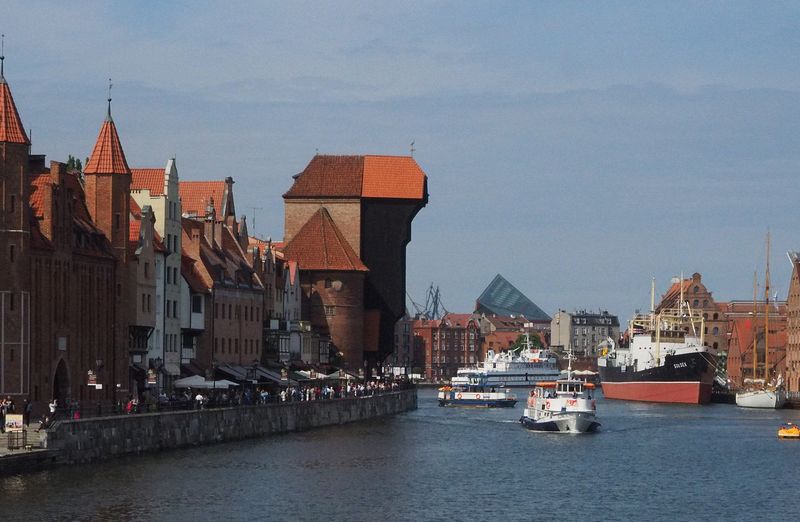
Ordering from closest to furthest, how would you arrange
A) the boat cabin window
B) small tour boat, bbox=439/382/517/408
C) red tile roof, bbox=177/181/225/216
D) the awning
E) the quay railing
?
the quay railing, the awning, the boat cabin window, red tile roof, bbox=177/181/225/216, small tour boat, bbox=439/382/517/408

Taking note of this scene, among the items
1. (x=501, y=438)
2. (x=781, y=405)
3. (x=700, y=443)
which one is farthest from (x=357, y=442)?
(x=781, y=405)

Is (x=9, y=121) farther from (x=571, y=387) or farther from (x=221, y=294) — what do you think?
(x=571, y=387)

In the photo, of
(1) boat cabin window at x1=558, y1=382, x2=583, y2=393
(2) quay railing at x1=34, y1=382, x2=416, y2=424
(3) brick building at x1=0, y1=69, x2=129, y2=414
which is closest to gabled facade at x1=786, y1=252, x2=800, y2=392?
(2) quay railing at x1=34, y1=382, x2=416, y2=424

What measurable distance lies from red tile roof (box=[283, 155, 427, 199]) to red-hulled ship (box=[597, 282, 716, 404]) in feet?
118

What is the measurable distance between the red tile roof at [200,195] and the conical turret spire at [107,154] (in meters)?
51.2

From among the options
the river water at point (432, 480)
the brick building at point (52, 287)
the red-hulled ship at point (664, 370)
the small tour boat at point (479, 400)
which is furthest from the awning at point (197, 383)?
the red-hulled ship at point (664, 370)

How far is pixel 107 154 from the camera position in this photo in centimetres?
9000

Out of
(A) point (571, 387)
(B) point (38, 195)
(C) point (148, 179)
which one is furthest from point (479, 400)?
(B) point (38, 195)

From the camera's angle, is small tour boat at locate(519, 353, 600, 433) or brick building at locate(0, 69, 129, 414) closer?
brick building at locate(0, 69, 129, 414)

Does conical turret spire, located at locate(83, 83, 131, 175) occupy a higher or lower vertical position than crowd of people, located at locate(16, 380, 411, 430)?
higher

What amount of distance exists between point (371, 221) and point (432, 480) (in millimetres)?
81965

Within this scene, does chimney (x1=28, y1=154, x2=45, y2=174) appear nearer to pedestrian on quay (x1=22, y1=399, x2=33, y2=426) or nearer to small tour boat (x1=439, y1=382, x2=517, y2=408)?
pedestrian on quay (x1=22, y1=399, x2=33, y2=426)

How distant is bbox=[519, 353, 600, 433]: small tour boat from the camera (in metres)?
110

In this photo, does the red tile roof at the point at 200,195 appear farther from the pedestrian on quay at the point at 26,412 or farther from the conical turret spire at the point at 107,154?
the pedestrian on quay at the point at 26,412
